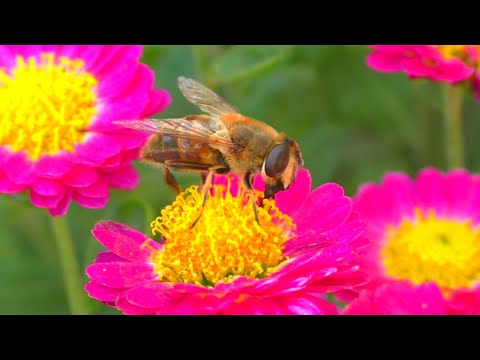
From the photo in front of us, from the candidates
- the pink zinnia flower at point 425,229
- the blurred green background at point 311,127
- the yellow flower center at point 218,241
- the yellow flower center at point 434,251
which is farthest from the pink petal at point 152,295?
the blurred green background at point 311,127

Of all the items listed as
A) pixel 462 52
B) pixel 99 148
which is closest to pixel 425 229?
pixel 462 52

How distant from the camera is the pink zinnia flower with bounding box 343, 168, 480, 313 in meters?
1.80

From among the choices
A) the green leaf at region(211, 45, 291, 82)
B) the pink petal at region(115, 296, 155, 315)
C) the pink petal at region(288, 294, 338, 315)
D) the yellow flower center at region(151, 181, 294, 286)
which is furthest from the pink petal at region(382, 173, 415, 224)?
the pink petal at region(115, 296, 155, 315)

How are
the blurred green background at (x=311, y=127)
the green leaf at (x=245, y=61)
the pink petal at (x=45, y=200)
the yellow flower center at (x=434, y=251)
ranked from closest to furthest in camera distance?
the pink petal at (x=45, y=200) < the yellow flower center at (x=434, y=251) < the green leaf at (x=245, y=61) < the blurred green background at (x=311, y=127)

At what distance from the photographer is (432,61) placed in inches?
73.1

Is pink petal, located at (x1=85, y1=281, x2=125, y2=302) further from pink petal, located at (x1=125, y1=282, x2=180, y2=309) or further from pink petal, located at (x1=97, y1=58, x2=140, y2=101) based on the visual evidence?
pink petal, located at (x1=97, y1=58, x2=140, y2=101)

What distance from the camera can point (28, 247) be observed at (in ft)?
8.57

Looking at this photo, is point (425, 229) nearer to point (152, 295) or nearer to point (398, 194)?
point (398, 194)

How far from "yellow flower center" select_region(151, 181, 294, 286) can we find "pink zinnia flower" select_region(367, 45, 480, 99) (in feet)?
1.83

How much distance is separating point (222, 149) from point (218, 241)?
200 millimetres

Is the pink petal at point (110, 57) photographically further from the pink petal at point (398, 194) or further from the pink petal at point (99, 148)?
the pink petal at point (398, 194)

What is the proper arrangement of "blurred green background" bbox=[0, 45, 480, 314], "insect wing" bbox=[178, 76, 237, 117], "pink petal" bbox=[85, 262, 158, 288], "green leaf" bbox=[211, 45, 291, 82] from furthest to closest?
"blurred green background" bbox=[0, 45, 480, 314], "green leaf" bbox=[211, 45, 291, 82], "insect wing" bbox=[178, 76, 237, 117], "pink petal" bbox=[85, 262, 158, 288]

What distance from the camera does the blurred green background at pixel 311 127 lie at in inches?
92.2
